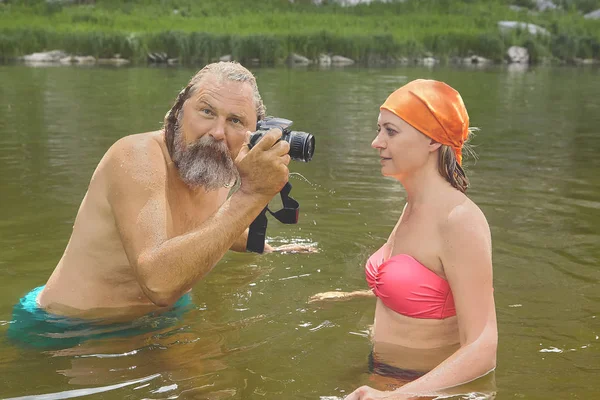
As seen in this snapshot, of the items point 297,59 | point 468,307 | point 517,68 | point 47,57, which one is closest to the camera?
point 468,307

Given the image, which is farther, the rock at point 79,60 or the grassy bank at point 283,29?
the grassy bank at point 283,29

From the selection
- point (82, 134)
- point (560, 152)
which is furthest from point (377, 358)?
point (82, 134)

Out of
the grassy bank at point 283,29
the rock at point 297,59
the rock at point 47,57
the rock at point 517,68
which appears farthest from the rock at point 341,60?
the rock at point 47,57

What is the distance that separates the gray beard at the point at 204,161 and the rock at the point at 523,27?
34620mm

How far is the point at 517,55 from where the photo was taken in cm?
3494

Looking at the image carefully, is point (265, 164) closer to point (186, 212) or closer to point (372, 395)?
point (186, 212)

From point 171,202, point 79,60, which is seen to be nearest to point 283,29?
point 79,60

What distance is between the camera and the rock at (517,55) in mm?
34844

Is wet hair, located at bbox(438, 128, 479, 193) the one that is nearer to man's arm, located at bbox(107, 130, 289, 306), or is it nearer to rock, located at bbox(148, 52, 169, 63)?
man's arm, located at bbox(107, 130, 289, 306)

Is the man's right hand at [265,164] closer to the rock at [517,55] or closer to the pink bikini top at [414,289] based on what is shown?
the pink bikini top at [414,289]

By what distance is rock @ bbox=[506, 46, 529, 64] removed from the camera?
3484 centimetres

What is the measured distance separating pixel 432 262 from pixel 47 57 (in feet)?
93.6

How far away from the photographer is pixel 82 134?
482 inches

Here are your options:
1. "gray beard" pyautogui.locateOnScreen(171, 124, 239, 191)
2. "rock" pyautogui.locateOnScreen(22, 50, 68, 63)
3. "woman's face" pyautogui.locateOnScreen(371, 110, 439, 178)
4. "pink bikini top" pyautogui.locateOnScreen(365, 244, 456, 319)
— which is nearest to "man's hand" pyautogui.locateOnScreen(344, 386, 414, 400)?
"pink bikini top" pyautogui.locateOnScreen(365, 244, 456, 319)
